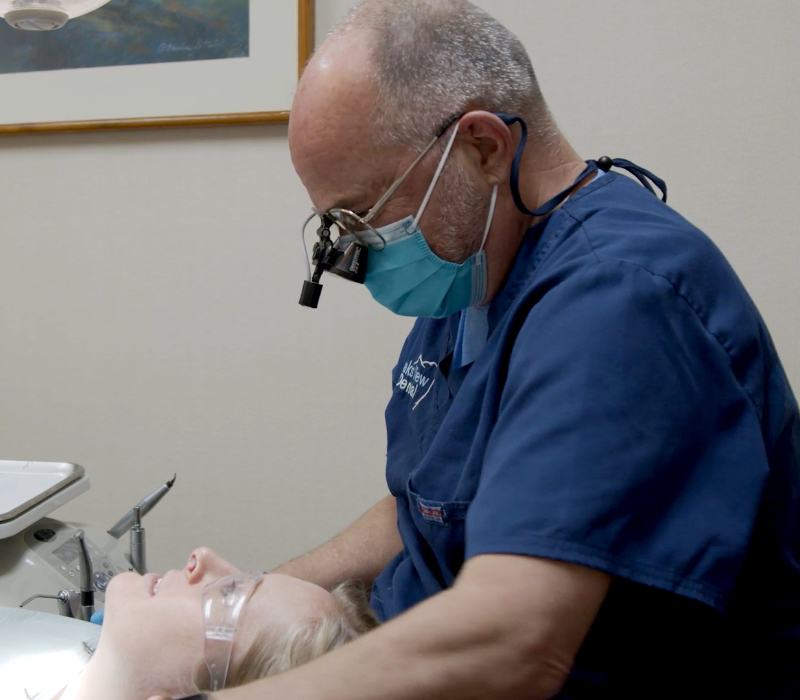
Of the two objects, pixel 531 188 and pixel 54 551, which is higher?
pixel 531 188

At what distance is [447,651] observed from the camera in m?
Answer: 0.77

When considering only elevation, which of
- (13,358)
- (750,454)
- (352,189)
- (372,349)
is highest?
(352,189)

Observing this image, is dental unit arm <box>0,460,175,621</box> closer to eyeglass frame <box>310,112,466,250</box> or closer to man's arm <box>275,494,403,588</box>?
man's arm <box>275,494,403,588</box>

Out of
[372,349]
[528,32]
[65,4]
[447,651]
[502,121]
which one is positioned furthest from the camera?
[372,349]

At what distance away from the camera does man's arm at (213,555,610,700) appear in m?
0.77

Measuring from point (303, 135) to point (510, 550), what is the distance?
1.75 ft

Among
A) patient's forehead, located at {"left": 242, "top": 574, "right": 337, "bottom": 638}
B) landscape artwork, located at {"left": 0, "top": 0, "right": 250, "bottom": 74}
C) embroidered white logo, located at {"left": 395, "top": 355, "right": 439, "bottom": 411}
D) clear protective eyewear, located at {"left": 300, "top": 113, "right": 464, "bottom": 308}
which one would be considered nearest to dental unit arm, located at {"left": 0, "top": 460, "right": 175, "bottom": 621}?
patient's forehead, located at {"left": 242, "top": 574, "right": 337, "bottom": 638}

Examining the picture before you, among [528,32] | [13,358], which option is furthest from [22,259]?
[528,32]

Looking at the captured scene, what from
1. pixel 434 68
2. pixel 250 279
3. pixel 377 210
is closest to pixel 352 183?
pixel 377 210

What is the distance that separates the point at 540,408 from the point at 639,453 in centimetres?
9

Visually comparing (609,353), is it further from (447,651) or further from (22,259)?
(22,259)

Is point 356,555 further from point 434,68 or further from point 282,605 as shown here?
point 434,68

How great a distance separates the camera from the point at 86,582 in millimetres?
1374

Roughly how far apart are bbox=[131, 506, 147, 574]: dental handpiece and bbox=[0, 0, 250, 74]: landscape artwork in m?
1.00
